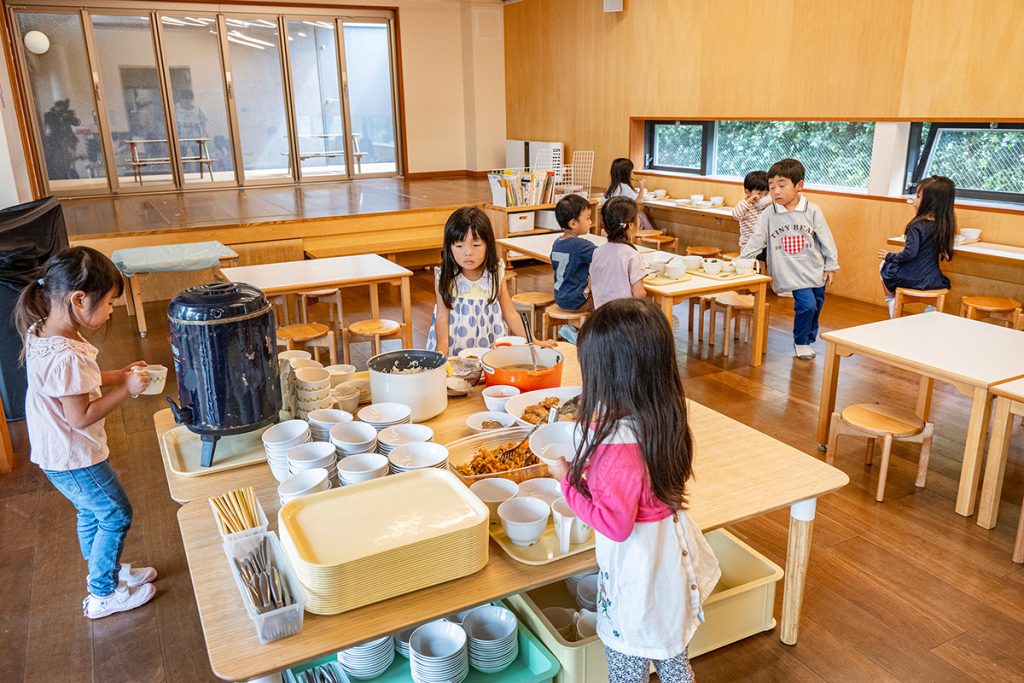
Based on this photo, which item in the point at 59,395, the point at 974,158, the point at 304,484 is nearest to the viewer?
the point at 304,484

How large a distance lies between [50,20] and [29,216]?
20.9ft

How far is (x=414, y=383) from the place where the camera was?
186 cm

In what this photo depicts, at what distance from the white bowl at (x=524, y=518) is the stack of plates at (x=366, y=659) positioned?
48 cm

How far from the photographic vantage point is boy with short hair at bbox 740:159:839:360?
446 centimetres

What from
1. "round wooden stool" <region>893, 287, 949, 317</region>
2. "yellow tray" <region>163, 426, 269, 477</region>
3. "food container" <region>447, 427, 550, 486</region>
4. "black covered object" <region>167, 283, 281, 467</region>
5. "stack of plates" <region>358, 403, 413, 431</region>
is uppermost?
"black covered object" <region>167, 283, 281, 467</region>

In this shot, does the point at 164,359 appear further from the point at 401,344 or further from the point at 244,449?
the point at 244,449

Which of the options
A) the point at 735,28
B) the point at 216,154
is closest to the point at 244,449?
the point at 735,28

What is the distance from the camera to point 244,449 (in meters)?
1.79

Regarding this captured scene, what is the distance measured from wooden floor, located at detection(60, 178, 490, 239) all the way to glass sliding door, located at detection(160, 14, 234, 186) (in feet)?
1.31

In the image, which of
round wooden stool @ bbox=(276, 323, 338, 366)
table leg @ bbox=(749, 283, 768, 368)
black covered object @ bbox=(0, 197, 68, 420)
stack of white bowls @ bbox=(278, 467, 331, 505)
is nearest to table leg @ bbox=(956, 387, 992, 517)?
table leg @ bbox=(749, 283, 768, 368)

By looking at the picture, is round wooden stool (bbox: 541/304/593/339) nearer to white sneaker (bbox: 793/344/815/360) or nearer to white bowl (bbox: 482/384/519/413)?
white sneaker (bbox: 793/344/815/360)

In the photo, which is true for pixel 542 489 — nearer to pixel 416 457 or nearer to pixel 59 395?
pixel 416 457

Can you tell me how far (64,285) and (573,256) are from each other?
277 cm

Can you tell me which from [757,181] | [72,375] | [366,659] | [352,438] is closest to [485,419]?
[352,438]
